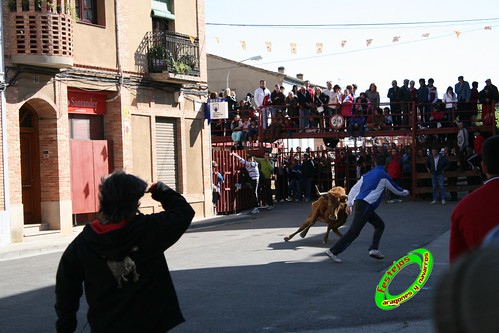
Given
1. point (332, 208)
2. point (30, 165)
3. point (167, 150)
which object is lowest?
point (332, 208)

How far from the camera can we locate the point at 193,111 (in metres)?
26.7

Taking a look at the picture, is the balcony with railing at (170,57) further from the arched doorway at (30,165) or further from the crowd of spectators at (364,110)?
the arched doorway at (30,165)

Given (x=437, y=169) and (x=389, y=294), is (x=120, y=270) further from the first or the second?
(x=437, y=169)

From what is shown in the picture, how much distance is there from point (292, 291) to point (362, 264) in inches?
107

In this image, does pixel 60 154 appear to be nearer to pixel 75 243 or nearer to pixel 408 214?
pixel 408 214

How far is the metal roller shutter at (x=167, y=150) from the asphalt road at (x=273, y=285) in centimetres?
716

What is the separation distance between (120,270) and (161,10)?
21979 mm

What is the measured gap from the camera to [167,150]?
83.7ft

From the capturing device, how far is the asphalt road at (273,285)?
8148mm

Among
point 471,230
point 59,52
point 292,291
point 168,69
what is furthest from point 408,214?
point 471,230

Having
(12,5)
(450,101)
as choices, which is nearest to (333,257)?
(12,5)

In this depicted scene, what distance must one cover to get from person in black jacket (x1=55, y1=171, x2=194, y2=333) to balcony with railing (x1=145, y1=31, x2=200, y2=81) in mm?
20483

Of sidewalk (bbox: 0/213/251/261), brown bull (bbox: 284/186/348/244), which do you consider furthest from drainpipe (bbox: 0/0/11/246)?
brown bull (bbox: 284/186/348/244)

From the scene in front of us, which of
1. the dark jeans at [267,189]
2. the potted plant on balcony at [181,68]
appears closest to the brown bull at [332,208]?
the potted plant on balcony at [181,68]
